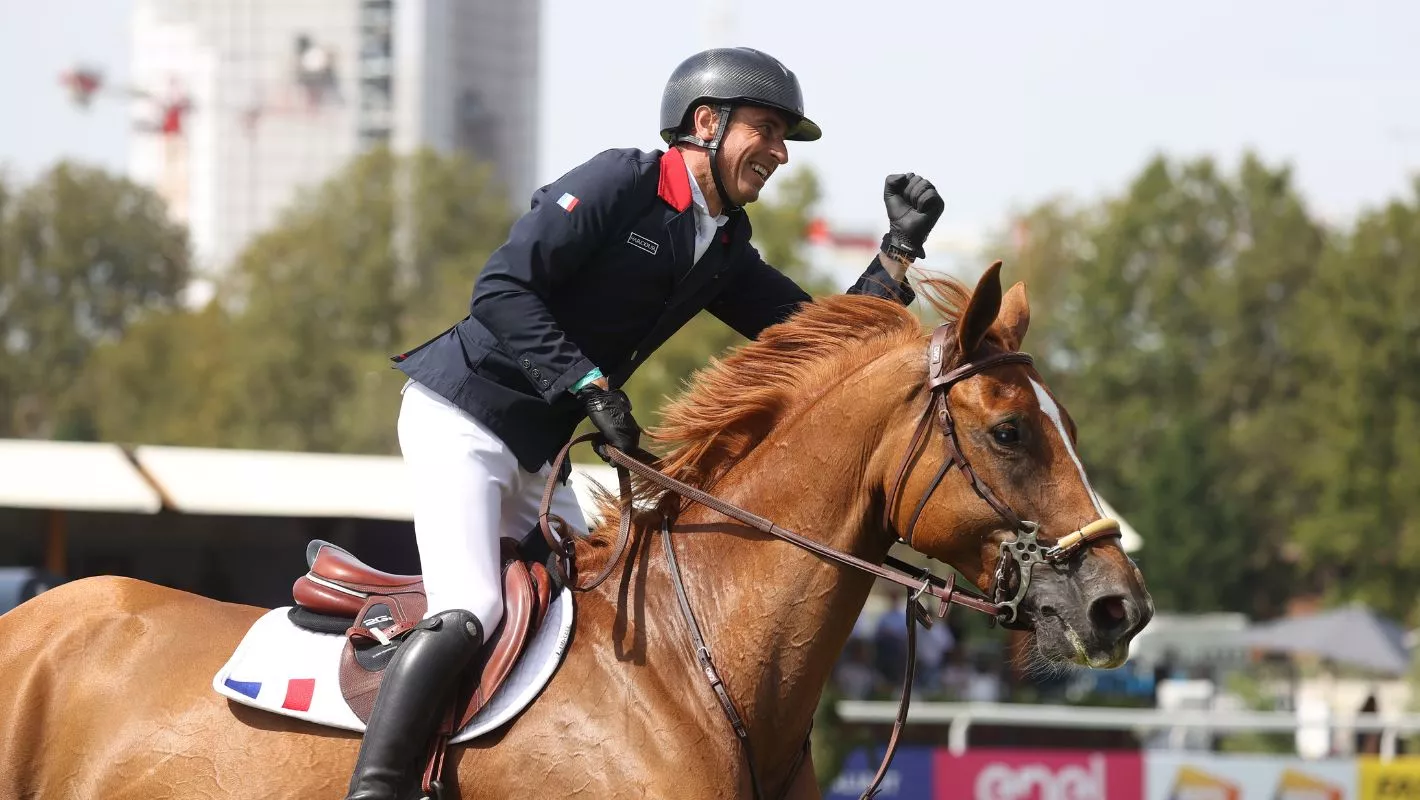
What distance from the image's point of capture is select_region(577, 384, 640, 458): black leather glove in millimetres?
4738

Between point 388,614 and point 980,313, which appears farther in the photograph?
point 388,614

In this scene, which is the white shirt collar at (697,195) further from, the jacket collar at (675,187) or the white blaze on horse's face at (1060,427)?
the white blaze on horse's face at (1060,427)

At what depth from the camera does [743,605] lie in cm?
479

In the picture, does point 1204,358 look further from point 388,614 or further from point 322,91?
point 322,91

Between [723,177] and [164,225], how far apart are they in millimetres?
72586

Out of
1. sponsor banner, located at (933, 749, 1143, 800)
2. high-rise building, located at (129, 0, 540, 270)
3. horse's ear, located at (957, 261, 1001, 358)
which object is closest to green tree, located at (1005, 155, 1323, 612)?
sponsor banner, located at (933, 749, 1143, 800)

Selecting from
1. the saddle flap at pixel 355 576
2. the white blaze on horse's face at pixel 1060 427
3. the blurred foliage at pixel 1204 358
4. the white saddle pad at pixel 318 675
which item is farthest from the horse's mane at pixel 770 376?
the blurred foliage at pixel 1204 358

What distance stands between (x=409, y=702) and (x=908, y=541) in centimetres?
138

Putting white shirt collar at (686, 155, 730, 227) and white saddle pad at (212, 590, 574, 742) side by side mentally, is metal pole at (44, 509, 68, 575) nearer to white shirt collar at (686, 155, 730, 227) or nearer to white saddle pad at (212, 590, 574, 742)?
white saddle pad at (212, 590, 574, 742)

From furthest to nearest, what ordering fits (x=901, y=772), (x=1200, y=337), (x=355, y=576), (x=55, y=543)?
(x=1200, y=337) → (x=901, y=772) → (x=55, y=543) → (x=355, y=576)

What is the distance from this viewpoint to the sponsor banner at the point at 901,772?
13.5m

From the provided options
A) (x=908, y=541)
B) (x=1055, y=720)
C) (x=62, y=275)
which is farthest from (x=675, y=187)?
(x=62, y=275)

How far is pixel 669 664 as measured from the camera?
15.5 feet

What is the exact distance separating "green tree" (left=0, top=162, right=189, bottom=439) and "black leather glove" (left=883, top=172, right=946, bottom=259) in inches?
2558
